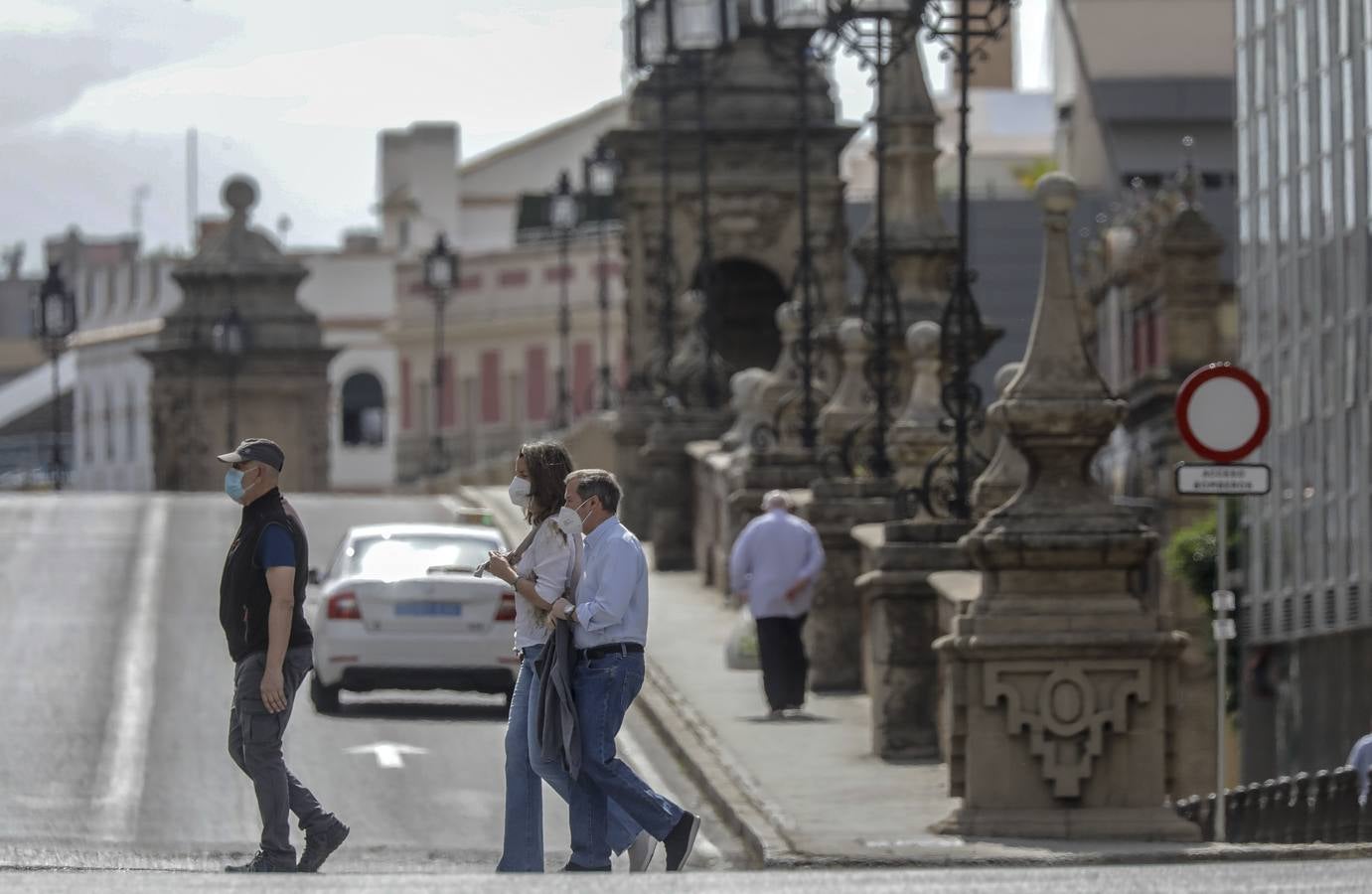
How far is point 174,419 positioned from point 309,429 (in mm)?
2688

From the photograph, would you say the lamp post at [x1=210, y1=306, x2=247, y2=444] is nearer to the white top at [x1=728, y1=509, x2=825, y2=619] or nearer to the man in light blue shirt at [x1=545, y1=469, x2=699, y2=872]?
the white top at [x1=728, y1=509, x2=825, y2=619]

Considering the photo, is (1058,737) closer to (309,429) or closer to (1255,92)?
(1255,92)

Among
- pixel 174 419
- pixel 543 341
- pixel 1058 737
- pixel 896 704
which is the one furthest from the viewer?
pixel 543 341

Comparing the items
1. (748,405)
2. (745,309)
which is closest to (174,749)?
(748,405)

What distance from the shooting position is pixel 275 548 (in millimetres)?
14062

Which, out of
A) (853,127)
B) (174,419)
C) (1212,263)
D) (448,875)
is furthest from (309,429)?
(448,875)

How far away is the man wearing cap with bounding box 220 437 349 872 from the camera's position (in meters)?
14.0

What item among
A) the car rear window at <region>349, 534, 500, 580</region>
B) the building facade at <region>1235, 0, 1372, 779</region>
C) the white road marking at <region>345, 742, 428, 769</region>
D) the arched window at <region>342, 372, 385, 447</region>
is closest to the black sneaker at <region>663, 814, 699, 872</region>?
the white road marking at <region>345, 742, 428, 769</region>

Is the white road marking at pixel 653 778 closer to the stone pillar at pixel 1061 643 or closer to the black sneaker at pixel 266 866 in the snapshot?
the stone pillar at pixel 1061 643

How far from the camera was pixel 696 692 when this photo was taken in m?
26.2

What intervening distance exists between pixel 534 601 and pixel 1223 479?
5725mm

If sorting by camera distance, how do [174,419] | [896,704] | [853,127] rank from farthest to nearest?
[174,419] → [853,127] → [896,704]

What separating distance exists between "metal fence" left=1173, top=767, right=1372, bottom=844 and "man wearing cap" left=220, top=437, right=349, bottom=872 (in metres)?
8.51

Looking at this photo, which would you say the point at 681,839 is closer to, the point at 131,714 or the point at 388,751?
the point at 388,751
